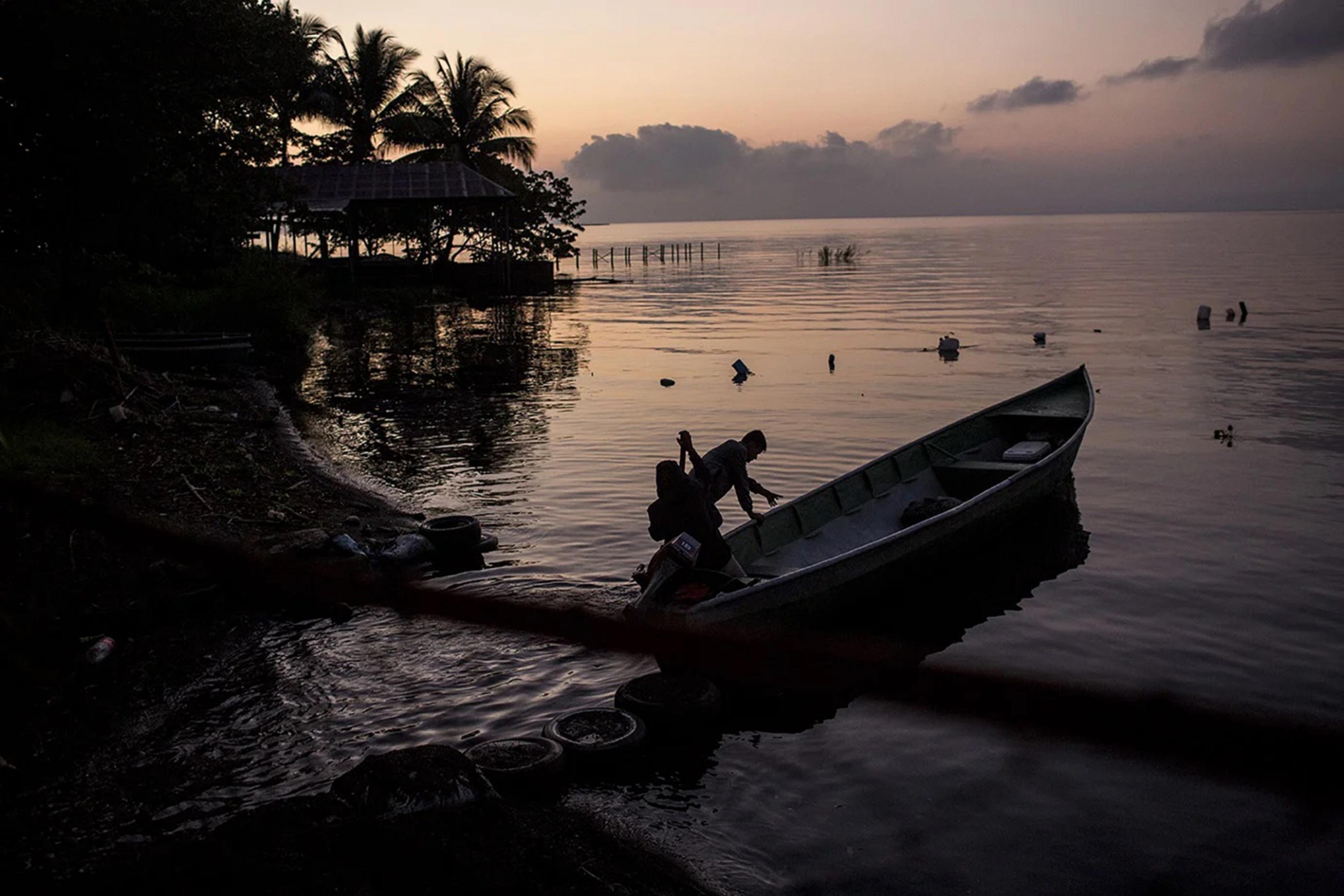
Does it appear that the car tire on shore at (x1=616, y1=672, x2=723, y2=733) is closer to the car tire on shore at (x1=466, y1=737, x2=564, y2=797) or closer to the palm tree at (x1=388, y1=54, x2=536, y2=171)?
the car tire on shore at (x1=466, y1=737, x2=564, y2=797)

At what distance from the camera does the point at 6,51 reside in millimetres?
15539

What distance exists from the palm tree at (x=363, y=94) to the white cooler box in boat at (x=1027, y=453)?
43.2 m

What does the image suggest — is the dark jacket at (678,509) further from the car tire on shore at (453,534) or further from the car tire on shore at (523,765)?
the car tire on shore at (453,534)

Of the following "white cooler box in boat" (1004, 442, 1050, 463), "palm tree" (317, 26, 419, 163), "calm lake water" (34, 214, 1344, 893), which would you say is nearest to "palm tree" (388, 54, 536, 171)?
"palm tree" (317, 26, 419, 163)

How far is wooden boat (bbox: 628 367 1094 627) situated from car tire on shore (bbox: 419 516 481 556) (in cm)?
311

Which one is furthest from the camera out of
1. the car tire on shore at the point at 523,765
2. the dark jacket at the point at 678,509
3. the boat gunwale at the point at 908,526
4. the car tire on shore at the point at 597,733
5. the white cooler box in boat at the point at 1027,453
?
the white cooler box in boat at the point at 1027,453

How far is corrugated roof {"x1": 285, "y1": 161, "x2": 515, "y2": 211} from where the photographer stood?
4381 centimetres

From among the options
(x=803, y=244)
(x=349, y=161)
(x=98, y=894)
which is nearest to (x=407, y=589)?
(x=98, y=894)

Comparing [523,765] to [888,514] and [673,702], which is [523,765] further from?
[888,514]

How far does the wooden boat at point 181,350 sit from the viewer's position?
66.8ft

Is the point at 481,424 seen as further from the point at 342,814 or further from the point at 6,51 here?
the point at 342,814

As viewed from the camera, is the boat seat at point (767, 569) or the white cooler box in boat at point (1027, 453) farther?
the white cooler box in boat at point (1027, 453)

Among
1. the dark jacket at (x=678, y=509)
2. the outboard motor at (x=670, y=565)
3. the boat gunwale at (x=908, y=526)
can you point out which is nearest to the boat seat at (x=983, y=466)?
the boat gunwale at (x=908, y=526)

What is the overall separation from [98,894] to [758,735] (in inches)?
185
